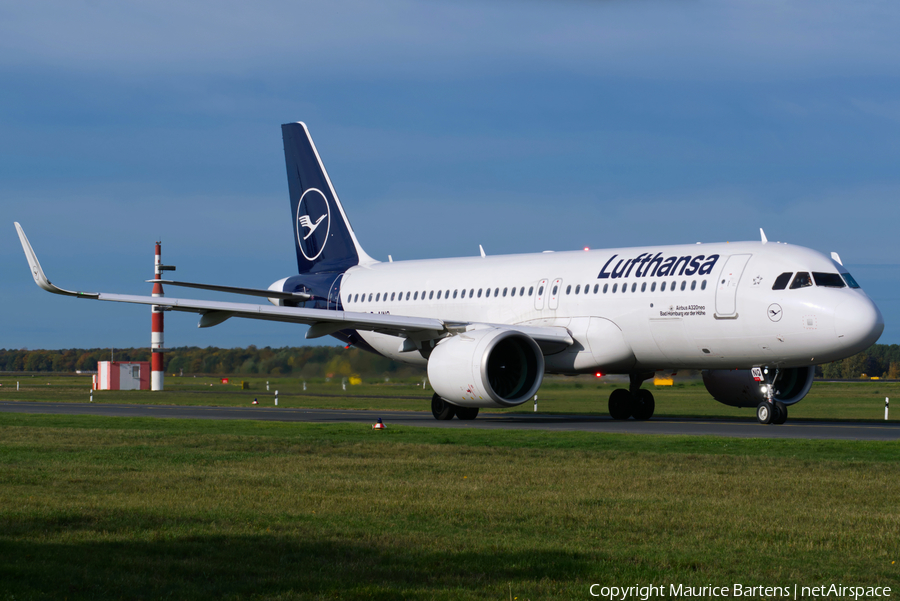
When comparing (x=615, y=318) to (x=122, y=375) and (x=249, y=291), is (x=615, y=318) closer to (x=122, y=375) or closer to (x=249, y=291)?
(x=249, y=291)

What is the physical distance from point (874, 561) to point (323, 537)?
4.38 m

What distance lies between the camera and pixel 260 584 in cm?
693

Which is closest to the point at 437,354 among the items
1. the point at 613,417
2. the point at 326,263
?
the point at 613,417

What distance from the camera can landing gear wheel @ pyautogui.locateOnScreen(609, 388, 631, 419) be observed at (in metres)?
27.9

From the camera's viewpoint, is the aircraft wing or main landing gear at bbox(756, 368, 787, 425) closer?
main landing gear at bbox(756, 368, 787, 425)

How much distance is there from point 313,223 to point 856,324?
19723 millimetres

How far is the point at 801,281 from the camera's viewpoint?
2244cm

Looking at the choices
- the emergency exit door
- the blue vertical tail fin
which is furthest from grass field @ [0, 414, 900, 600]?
the blue vertical tail fin

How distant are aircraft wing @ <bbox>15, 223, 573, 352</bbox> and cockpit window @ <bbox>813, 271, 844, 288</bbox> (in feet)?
20.2

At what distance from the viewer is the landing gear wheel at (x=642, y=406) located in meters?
27.8

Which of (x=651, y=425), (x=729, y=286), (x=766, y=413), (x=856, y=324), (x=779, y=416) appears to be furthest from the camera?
(x=651, y=425)

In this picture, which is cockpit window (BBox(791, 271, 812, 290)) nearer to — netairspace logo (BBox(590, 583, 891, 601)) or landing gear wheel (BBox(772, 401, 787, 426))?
landing gear wheel (BBox(772, 401, 787, 426))

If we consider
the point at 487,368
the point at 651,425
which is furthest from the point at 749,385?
the point at 487,368

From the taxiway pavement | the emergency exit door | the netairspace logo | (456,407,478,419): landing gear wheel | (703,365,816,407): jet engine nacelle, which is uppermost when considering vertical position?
the emergency exit door
